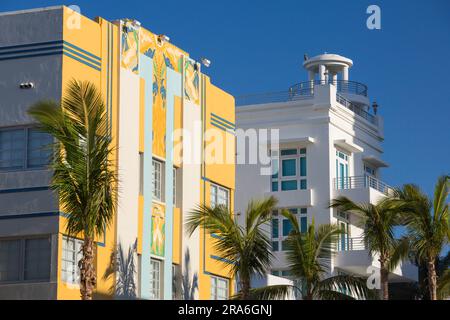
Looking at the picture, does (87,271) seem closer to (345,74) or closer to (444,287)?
(444,287)

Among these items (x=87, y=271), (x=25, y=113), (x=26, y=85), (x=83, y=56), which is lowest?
(x=87, y=271)

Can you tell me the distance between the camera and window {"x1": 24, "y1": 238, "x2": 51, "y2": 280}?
2717 cm

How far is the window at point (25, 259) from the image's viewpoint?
89.2 feet

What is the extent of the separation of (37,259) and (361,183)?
2375 centimetres

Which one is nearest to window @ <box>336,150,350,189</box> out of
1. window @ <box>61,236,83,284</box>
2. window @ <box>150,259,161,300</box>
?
window @ <box>150,259,161,300</box>

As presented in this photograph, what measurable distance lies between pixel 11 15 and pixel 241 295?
905 cm

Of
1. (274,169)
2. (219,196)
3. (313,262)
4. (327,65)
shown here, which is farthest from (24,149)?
(327,65)

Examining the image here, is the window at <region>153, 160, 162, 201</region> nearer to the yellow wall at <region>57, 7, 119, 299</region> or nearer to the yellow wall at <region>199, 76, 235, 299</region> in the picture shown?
the yellow wall at <region>199, 76, 235, 299</region>

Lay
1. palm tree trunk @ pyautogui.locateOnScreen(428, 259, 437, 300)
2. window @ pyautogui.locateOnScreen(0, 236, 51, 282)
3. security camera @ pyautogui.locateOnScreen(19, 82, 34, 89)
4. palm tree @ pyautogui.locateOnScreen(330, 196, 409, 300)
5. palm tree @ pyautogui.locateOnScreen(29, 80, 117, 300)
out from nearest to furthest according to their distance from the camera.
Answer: palm tree @ pyautogui.locateOnScreen(29, 80, 117, 300), window @ pyautogui.locateOnScreen(0, 236, 51, 282), security camera @ pyautogui.locateOnScreen(19, 82, 34, 89), palm tree trunk @ pyautogui.locateOnScreen(428, 259, 437, 300), palm tree @ pyautogui.locateOnScreen(330, 196, 409, 300)

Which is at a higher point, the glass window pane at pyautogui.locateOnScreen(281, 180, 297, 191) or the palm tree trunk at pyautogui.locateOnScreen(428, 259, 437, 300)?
the glass window pane at pyautogui.locateOnScreen(281, 180, 297, 191)

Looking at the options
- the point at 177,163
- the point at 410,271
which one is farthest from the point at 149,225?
the point at 410,271

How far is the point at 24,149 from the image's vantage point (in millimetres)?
28062

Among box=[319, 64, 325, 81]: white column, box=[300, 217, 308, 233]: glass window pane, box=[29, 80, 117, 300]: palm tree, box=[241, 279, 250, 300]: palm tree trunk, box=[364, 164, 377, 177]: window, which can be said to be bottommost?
box=[241, 279, 250, 300]: palm tree trunk

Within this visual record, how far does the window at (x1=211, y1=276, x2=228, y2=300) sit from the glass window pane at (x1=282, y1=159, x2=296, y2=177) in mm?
13375
